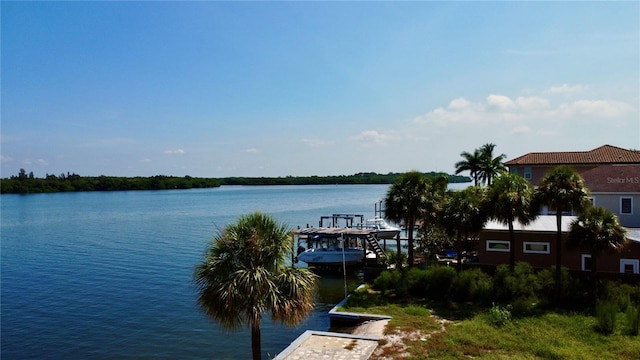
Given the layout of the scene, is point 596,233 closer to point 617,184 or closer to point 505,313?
point 505,313

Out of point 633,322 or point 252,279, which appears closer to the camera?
point 252,279

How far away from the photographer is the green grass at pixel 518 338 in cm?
1531

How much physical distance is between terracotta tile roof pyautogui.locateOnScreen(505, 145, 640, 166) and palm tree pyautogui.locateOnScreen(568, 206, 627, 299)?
18.9 m

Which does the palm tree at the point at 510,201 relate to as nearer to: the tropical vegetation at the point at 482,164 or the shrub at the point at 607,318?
the shrub at the point at 607,318

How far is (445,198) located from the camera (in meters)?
27.3

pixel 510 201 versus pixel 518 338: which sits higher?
pixel 510 201

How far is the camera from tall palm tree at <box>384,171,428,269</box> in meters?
26.1

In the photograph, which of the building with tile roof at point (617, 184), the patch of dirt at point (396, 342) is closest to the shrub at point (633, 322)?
the patch of dirt at point (396, 342)

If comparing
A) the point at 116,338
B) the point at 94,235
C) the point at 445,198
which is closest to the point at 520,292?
the point at 445,198

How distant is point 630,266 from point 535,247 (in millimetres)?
4868

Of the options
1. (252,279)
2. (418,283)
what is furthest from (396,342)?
(418,283)

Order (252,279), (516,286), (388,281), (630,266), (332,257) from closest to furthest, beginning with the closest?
(252,279)
(516,286)
(630,266)
(388,281)
(332,257)

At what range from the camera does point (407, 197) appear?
26.3m

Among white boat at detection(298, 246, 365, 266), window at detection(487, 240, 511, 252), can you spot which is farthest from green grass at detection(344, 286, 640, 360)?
white boat at detection(298, 246, 365, 266)
